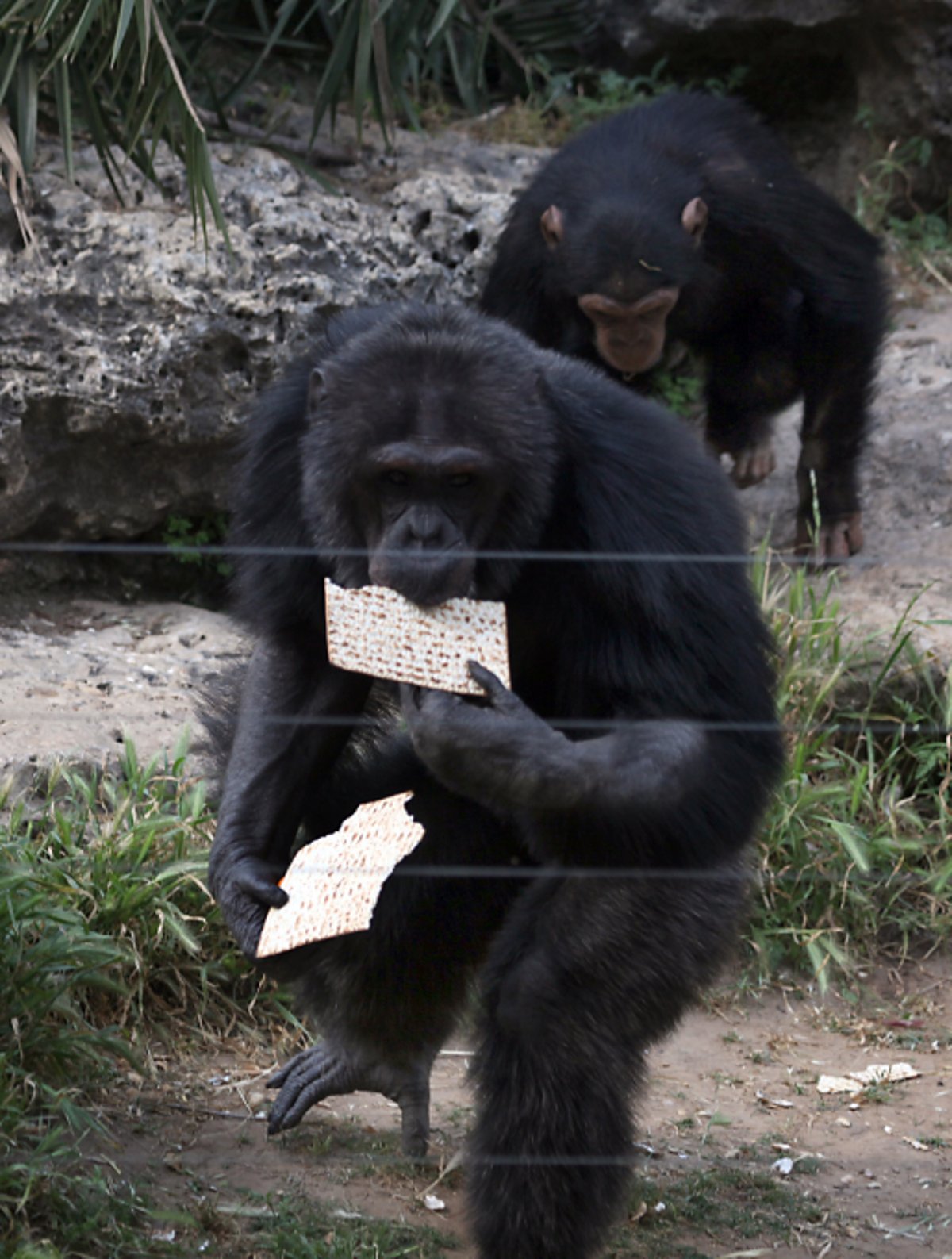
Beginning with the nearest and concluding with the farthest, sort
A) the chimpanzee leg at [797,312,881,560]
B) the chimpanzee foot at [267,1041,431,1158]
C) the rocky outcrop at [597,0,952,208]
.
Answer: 1. the chimpanzee foot at [267,1041,431,1158]
2. the chimpanzee leg at [797,312,881,560]
3. the rocky outcrop at [597,0,952,208]

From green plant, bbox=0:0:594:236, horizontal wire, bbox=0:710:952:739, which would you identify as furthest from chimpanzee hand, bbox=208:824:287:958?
green plant, bbox=0:0:594:236

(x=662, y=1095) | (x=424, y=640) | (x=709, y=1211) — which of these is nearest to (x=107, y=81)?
(x=424, y=640)

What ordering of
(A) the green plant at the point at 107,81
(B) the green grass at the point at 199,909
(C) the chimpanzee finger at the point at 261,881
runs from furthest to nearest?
(A) the green plant at the point at 107,81 < (C) the chimpanzee finger at the point at 261,881 < (B) the green grass at the point at 199,909

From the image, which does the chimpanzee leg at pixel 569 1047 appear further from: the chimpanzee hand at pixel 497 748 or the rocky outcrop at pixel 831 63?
the rocky outcrop at pixel 831 63

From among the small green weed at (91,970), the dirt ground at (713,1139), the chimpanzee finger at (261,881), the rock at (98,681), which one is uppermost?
the chimpanzee finger at (261,881)

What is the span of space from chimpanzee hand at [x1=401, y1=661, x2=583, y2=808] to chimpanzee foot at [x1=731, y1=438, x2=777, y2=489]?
2959 mm

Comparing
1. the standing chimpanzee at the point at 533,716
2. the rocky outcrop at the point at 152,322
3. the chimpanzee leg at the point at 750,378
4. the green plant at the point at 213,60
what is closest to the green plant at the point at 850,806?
the chimpanzee leg at the point at 750,378

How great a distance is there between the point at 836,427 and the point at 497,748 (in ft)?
9.67

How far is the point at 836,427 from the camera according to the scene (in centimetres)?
502

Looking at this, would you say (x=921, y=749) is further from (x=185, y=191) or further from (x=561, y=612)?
(x=185, y=191)

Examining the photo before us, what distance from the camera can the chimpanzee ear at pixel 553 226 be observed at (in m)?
4.75

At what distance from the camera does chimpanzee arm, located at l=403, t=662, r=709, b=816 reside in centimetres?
240

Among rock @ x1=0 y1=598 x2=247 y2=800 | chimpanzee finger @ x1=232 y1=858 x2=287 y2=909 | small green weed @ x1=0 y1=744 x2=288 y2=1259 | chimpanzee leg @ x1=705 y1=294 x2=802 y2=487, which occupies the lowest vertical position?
small green weed @ x1=0 y1=744 x2=288 y2=1259

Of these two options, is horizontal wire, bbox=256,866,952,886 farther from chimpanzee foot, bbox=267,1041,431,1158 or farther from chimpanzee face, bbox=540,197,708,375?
chimpanzee face, bbox=540,197,708,375
